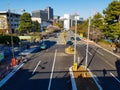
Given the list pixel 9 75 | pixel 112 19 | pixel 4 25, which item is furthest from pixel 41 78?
pixel 4 25

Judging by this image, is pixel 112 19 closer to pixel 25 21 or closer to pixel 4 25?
pixel 25 21

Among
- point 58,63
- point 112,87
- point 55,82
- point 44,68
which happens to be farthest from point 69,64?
point 112,87

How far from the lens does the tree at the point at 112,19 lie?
4647 centimetres

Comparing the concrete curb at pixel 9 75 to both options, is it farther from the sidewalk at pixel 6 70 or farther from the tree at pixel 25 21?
the tree at pixel 25 21

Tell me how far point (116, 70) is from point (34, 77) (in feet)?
39.2

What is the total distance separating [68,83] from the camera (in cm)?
2120

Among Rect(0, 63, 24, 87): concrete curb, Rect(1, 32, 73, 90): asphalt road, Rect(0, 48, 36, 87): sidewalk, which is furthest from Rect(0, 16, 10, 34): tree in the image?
Rect(0, 63, 24, 87): concrete curb

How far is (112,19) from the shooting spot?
50.3 m

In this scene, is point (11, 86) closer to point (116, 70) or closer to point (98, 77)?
point (98, 77)

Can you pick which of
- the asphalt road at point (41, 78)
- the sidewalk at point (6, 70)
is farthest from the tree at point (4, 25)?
the asphalt road at point (41, 78)

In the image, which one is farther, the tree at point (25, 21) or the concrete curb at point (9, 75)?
the tree at point (25, 21)


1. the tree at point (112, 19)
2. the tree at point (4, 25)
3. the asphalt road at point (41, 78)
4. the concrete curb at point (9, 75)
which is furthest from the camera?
the tree at point (4, 25)

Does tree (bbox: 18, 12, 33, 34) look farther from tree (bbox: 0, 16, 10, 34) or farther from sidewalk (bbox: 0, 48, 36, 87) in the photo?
sidewalk (bbox: 0, 48, 36, 87)

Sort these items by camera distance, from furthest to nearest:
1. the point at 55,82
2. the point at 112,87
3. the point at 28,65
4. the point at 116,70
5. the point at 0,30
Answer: the point at 0,30, the point at 28,65, the point at 116,70, the point at 55,82, the point at 112,87
